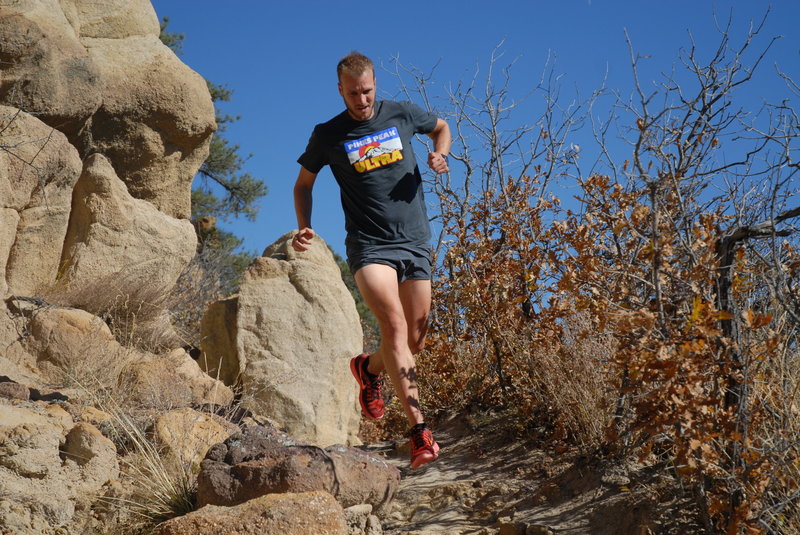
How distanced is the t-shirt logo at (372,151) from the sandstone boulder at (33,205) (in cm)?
434

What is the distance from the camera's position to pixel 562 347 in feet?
19.6

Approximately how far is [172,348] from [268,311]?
1.65m

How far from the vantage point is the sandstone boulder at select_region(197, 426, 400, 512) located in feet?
15.7

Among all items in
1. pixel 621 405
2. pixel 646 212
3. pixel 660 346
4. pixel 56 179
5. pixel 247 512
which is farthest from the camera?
pixel 56 179

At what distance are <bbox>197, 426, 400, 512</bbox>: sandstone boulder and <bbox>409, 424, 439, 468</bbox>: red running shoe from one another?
2.31 ft

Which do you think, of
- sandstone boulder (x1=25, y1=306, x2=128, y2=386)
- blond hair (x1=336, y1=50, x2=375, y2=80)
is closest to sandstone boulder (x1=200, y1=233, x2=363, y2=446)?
sandstone boulder (x1=25, y1=306, x2=128, y2=386)

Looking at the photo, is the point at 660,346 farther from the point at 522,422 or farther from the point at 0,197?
the point at 0,197

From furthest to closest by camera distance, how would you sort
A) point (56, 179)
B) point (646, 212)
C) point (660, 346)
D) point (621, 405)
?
point (56, 179) < point (621, 405) < point (646, 212) < point (660, 346)

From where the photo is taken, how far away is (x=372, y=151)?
15.1 feet

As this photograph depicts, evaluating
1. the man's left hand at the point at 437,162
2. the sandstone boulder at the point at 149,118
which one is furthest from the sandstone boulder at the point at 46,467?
the sandstone boulder at the point at 149,118

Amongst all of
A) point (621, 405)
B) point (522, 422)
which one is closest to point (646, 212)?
point (621, 405)

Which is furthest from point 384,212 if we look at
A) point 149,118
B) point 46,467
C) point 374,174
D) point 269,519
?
point 149,118

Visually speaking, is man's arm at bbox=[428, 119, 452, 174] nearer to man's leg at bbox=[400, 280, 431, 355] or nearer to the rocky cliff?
man's leg at bbox=[400, 280, 431, 355]

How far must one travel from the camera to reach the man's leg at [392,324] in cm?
439
